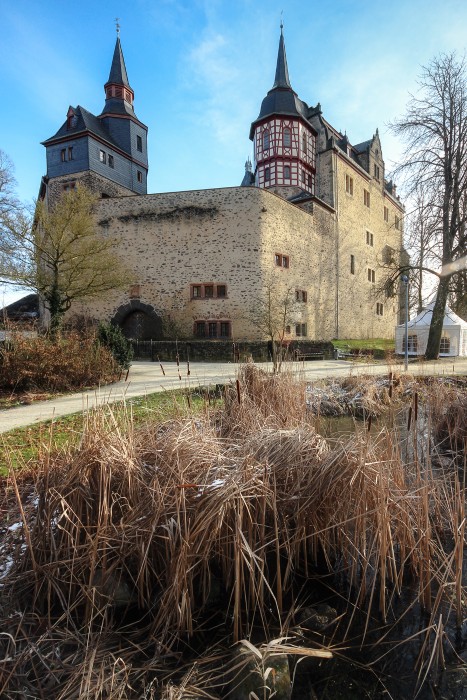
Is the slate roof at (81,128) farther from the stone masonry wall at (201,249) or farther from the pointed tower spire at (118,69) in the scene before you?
the stone masonry wall at (201,249)

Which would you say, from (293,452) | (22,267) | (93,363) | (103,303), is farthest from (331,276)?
(293,452)

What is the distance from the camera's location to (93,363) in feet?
31.0

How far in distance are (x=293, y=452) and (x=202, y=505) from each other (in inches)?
27.6

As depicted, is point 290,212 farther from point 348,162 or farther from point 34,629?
point 34,629

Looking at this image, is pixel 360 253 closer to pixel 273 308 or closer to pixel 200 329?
pixel 273 308

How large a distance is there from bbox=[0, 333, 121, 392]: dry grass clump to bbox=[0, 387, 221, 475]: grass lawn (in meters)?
2.61

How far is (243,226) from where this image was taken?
22891 mm

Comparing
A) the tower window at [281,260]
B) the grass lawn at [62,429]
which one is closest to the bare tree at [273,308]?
the tower window at [281,260]

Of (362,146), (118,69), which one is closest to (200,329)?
(118,69)

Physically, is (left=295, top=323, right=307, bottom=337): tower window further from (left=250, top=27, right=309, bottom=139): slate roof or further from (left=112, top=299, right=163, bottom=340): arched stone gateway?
(left=250, top=27, right=309, bottom=139): slate roof

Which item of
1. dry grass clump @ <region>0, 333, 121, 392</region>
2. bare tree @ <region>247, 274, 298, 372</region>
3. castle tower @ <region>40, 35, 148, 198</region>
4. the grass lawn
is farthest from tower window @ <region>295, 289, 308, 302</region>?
the grass lawn

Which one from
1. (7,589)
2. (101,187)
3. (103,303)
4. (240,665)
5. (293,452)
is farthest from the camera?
(101,187)

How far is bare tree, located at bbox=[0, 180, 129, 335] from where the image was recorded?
53.1 feet

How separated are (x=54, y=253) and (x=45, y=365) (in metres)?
9.64
